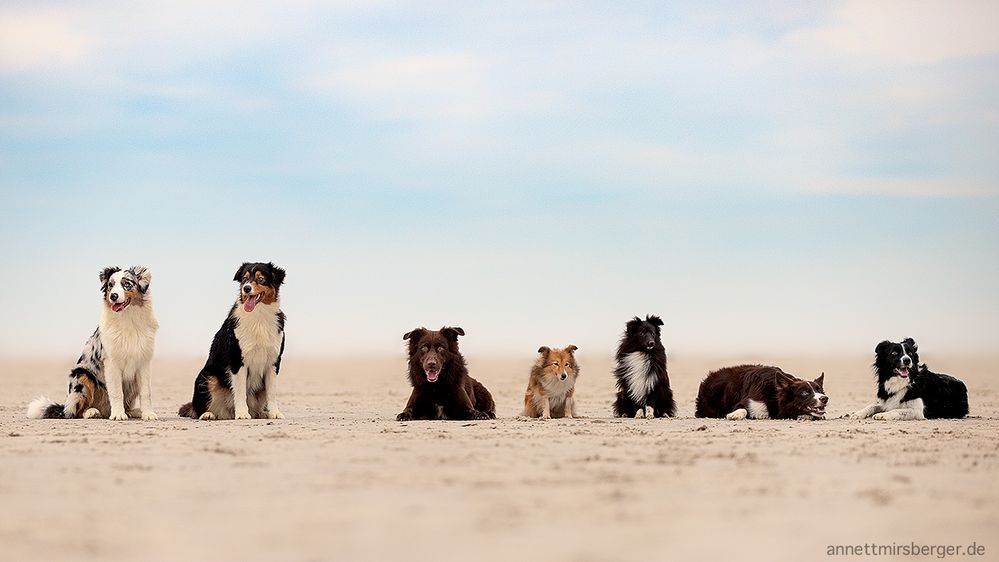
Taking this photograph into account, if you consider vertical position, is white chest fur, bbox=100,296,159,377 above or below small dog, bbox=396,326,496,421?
above

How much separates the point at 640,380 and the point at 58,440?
677 centimetres

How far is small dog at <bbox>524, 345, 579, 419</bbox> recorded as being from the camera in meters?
13.1

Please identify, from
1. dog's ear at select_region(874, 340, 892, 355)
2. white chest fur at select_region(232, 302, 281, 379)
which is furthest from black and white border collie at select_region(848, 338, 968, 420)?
white chest fur at select_region(232, 302, 281, 379)

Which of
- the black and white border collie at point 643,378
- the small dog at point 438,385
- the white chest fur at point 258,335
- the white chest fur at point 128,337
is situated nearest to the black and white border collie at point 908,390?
the black and white border collie at point 643,378

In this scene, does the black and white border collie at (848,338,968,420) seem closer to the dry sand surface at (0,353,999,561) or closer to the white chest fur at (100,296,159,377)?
the dry sand surface at (0,353,999,561)

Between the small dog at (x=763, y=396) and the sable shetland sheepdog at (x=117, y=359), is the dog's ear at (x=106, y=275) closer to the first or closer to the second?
the sable shetland sheepdog at (x=117, y=359)

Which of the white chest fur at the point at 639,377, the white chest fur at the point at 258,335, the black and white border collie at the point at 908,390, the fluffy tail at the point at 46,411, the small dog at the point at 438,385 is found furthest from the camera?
the white chest fur at the point at 639,377

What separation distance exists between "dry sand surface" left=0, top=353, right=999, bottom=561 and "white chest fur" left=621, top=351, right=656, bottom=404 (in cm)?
271

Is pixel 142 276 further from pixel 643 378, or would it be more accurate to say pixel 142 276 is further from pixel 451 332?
pixel 643 378

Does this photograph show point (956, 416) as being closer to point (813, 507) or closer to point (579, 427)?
point (579, 427)

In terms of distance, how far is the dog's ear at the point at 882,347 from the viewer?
1340cm

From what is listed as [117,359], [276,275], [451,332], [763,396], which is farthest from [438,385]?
[763,396]

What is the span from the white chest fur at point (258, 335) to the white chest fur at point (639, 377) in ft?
14.0

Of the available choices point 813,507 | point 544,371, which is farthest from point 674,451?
point 544,371
